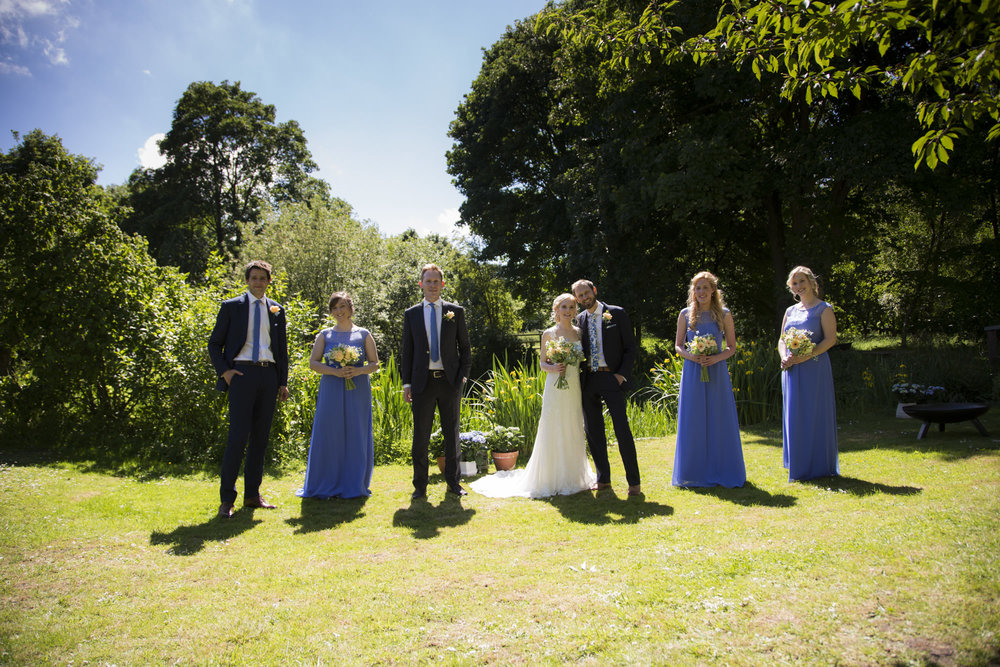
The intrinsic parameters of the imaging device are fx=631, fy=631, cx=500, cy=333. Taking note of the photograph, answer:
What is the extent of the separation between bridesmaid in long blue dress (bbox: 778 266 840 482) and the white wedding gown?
7.03 feet

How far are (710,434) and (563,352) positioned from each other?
1826 millimetres

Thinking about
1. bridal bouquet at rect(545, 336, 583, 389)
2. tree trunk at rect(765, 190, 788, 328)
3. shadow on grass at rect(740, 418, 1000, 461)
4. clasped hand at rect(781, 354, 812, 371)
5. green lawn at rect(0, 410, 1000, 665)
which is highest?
tree trunk at rect(765, 190, 788, 328)

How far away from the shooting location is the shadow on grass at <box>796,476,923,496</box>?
5730 mm

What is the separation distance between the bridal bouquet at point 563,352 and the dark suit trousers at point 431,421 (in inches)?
43.7

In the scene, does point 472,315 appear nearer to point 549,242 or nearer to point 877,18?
point 549,242

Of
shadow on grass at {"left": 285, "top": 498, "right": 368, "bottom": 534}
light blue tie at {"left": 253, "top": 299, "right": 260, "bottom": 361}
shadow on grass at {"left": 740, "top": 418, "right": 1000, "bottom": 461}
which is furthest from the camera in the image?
shadow on grass at {"left": 740, "top": 418, "right": 1000, "bottom": 461}

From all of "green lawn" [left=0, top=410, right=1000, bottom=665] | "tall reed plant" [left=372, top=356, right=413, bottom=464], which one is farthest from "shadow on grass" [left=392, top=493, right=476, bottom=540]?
"tall reed plant" [left=372, top=356, right=413, bottom=464]

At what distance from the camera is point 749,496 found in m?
6.01

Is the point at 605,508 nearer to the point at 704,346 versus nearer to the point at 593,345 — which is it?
the point at 593,345

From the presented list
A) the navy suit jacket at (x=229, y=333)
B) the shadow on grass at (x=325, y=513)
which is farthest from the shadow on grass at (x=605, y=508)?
the navy suit jacket at (x=229, y=333)

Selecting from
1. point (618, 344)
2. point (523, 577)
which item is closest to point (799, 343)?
point (618, 344)

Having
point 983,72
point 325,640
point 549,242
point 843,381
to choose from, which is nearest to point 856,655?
point 325,640

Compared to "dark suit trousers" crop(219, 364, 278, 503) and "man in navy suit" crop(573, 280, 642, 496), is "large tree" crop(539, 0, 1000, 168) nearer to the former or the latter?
"man in navy suit" crop(573, 280, 642, 496)

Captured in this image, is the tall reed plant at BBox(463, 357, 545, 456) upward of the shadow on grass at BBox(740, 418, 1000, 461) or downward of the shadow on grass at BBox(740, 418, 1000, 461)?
upward
